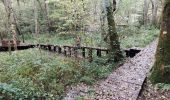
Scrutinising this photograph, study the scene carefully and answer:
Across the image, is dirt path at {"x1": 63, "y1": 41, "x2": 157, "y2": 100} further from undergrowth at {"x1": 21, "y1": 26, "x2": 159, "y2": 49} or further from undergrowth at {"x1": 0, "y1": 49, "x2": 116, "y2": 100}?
undergrowth at {"x1": 21, "y1": 26, "x2": 159, "y2": 49}

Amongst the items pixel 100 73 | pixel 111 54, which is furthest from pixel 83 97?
pixel 111 54

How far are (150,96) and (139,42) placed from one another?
12146mm

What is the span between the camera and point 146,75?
32.1 ft

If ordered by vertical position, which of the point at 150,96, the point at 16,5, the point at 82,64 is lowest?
the point at 150,96

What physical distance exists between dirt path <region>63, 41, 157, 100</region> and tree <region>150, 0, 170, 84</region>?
2.11 feet

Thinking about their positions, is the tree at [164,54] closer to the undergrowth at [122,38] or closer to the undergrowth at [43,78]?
the undergrowth at [43,78]

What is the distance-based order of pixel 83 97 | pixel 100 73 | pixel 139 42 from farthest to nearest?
pixel 139 42 → pixel 100 73 → pixel 83 97

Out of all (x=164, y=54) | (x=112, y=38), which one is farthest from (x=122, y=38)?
(x=164, y=54)

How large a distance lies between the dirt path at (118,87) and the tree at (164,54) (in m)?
0.64

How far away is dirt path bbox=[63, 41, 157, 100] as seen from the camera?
25.8 ft

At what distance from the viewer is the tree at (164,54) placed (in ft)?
27.9

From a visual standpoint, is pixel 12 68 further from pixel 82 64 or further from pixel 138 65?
pixel 138 65

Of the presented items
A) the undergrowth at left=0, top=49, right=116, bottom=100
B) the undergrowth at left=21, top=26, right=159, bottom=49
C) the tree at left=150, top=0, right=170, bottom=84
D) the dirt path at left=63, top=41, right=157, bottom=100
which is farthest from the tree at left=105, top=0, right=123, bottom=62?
the tree at left=150, top=0, right=170, bottom=84

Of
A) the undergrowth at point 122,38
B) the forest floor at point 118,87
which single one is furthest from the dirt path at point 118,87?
the undergrowth at point 122,38
